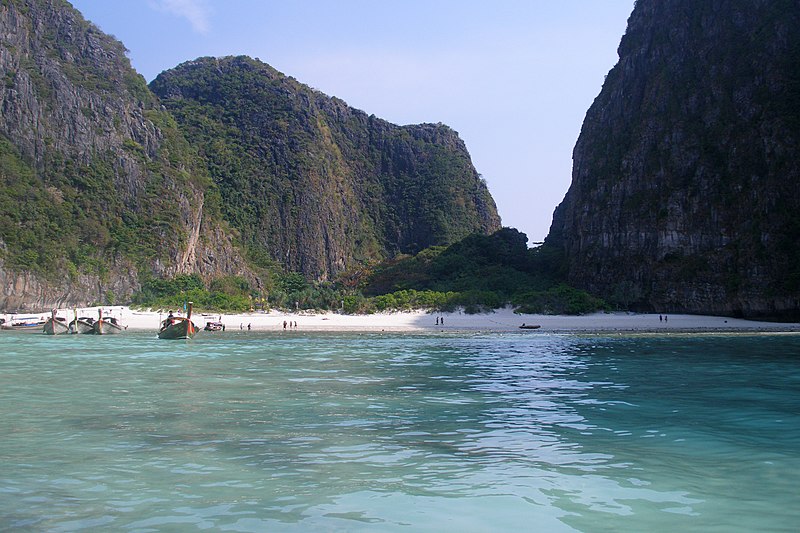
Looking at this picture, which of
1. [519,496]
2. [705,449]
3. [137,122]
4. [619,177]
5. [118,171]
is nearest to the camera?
[519,496]

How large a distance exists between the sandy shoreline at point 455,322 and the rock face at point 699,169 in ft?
17.4

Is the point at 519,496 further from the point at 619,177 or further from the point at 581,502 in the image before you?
the point at 619,177

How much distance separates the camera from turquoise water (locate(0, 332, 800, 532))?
793cm

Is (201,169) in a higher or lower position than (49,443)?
higher

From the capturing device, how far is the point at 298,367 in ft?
85.1

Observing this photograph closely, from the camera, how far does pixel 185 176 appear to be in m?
95.3


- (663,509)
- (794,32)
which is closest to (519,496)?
(663,509)

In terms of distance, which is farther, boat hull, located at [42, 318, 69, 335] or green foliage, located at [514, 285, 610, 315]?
green foliage, located at [514, 285, 610, 315]

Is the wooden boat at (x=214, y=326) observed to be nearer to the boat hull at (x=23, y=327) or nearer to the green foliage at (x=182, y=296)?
the boat hull at (x=23, y=327)

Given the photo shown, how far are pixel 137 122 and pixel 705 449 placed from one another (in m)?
94.2

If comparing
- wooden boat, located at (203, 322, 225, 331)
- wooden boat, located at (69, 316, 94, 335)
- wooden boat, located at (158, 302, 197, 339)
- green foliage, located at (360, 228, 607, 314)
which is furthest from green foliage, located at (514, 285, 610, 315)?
wooden boat, located at (69, 316, 94, 335)

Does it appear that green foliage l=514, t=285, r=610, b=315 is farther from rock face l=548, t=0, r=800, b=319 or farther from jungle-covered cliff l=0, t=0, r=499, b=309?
jungle-covered cliff l=0, t=0, r=499, b=309

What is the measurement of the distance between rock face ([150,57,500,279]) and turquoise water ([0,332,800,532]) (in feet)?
308

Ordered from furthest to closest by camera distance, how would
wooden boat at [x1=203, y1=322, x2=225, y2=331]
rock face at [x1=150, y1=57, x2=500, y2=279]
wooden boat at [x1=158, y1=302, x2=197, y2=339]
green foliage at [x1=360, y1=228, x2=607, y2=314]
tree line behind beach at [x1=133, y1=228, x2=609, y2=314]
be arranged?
rock face at [x1=150, y1=57, x2=500, y2=279], tree line behind beach at [x1=133, y1=228, x2=609, y2=314], green foliage at [x1=360, y1=228, x2=607, y2=314], wooden boat at [x1=203, y1=322, x2=225, y2=331], wooden boat at [x1=158, y1=302, x2=197, y2=339]
